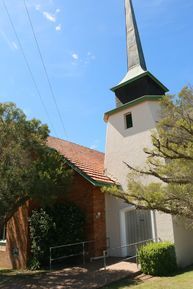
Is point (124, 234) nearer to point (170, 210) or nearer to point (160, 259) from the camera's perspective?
point (160, 259)

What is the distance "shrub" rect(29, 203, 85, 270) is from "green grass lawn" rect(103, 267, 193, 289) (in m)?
4.09

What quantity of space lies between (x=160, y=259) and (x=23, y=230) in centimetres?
734

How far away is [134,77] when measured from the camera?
17406 millimetres

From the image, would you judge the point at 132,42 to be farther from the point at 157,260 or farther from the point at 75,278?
the point at 75,278

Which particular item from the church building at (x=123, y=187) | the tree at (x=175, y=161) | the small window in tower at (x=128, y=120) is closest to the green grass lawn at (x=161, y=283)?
the church building at (x=123, y=187)

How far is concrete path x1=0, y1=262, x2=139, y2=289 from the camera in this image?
36.0ft

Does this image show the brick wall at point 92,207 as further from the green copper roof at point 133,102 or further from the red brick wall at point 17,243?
the green copper roof at point 133,102

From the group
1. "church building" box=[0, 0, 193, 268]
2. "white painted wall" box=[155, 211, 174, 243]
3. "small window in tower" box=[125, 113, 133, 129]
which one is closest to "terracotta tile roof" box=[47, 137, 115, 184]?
"church building" box=[0, 0, 193, 268]

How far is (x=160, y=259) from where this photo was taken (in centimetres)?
1219

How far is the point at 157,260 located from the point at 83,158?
8.11m

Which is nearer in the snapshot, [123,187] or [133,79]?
[123,187]

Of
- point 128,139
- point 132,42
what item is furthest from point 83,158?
point 132,42

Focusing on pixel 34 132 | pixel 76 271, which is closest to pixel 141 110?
pixel 34 132

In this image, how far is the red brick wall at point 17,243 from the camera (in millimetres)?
16016
